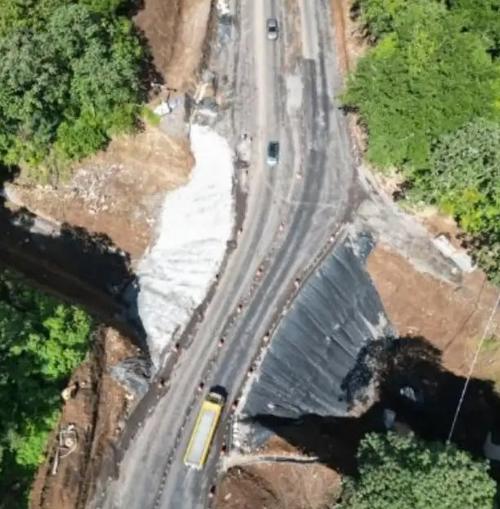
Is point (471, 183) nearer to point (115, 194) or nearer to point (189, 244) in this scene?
point (189, 244)

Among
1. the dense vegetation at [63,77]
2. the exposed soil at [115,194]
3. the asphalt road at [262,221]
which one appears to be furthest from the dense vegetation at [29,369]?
the dense vegetation at [63,77]

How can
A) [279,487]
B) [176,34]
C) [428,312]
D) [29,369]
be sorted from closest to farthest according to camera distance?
[29,369], [279,487], [428,312], [176,34]

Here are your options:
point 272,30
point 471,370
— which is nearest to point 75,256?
point 272,30

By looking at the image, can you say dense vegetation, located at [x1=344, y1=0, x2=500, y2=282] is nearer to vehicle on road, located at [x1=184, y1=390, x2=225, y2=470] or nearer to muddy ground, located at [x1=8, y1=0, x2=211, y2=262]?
muddy ground, located at [x1=8, y1=0, x2=211, y2=262]

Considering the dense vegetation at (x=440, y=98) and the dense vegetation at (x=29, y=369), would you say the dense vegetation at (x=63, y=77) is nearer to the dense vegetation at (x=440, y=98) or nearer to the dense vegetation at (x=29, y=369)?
the dense vegetation at (x=29, y=369)

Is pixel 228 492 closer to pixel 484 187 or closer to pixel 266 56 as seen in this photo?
pixel 484 187

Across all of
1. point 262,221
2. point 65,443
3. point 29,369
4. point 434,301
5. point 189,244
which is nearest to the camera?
point 29,369

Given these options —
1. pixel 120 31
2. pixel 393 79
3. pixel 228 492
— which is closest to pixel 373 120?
pixel 393 79
